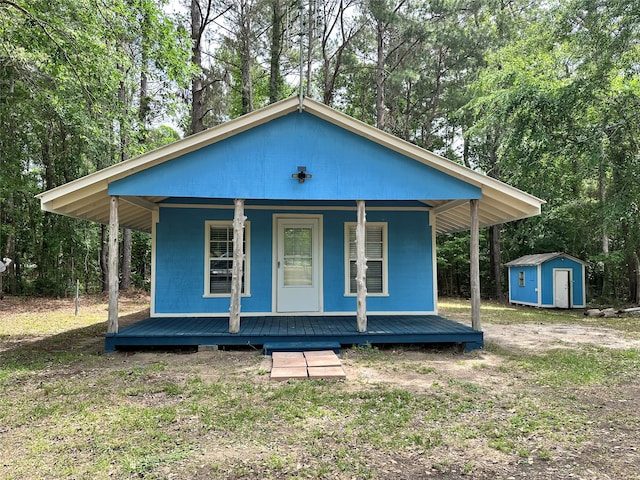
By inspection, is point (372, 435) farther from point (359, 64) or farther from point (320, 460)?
point (359, 64)

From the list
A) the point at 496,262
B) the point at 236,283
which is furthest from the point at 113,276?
the point at 496,262

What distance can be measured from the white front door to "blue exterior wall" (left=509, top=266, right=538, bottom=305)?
9.97m

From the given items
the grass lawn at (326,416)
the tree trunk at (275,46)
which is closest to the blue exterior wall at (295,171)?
the grass lawn at (326,416)

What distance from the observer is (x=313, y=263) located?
8.74 meters

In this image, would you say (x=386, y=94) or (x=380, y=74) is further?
(x=386, y=94)

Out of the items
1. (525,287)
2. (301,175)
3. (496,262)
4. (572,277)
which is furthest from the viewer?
(496,262)

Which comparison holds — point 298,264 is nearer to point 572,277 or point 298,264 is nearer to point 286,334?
point 286,334

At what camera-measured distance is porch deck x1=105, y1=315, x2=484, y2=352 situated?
6.66 m

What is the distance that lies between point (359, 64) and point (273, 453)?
19501 mm

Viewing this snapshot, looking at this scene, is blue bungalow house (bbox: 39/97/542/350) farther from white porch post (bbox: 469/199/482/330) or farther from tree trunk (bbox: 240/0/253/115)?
tree trunk (bbox: 240/0/253/115)

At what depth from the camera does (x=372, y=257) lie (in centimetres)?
893

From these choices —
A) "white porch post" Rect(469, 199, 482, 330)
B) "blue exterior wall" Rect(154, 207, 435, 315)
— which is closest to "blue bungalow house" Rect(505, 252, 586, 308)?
"blue exterior wall" Rect(154, 207, 435, 315)

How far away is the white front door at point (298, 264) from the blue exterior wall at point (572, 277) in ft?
32.7

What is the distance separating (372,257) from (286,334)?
288 centimetres
